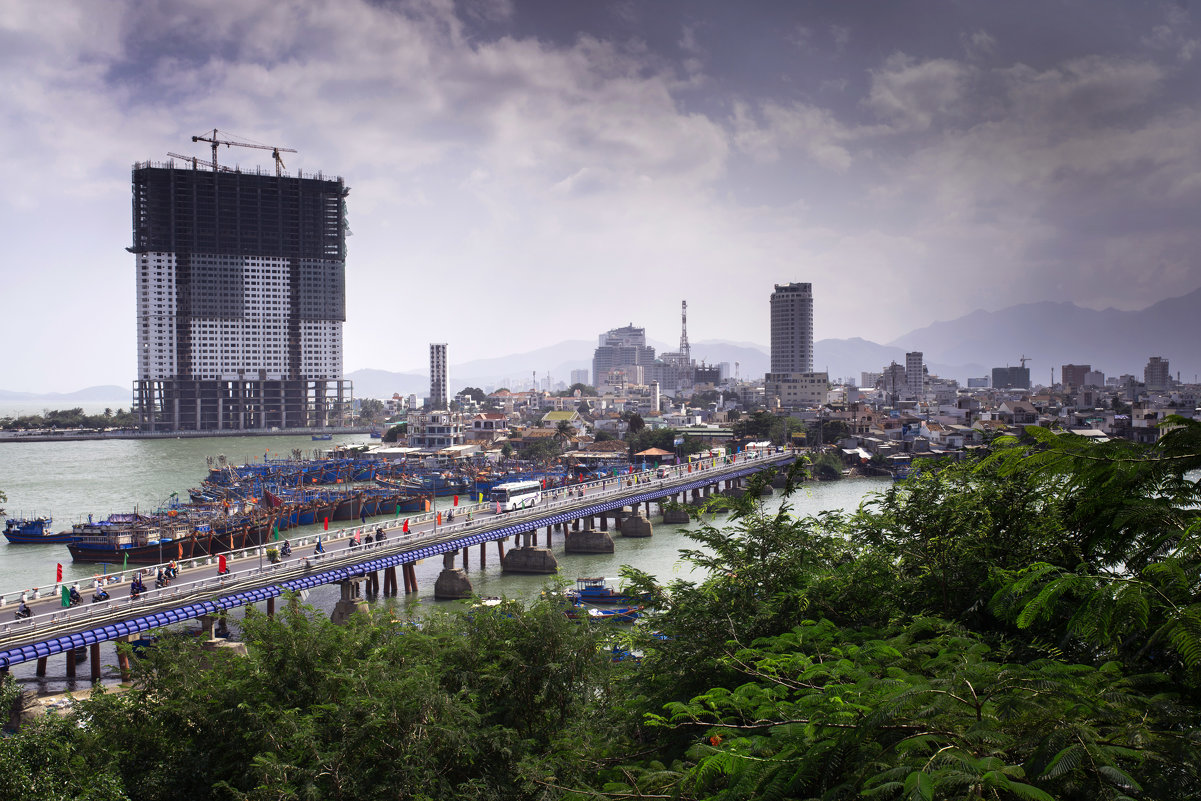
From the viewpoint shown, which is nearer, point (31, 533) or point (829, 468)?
point (31, 533)

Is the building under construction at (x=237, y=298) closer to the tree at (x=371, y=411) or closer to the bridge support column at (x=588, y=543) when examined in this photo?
the tree at (x=371, y=411)

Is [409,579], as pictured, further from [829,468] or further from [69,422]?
[69,422]

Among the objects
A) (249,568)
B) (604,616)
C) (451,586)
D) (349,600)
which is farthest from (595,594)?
(249,568)

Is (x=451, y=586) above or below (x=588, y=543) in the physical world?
above

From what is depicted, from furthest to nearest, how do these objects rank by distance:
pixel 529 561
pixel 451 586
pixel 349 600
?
pixel 529 561
pixel 451 586
pixel 349 600

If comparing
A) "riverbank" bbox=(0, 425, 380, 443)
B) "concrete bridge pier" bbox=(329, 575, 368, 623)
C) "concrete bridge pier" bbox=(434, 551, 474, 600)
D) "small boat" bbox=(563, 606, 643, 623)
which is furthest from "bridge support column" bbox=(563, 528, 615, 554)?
"riverbank" bbox=(0, 425, 380, 443)

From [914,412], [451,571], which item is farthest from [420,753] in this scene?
[914,412]
